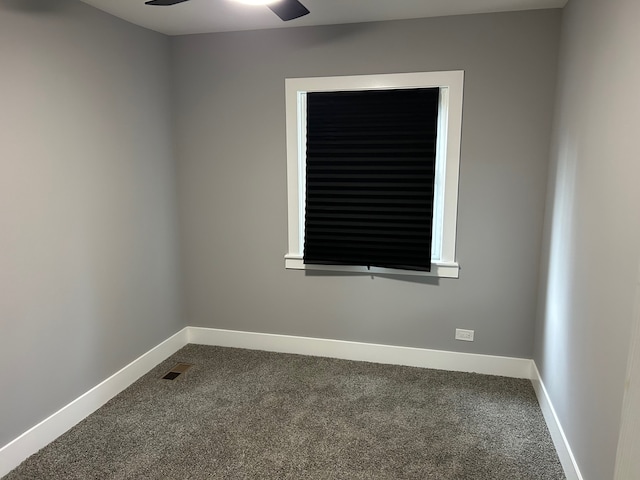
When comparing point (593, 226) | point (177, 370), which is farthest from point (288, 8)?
point (177, 370)

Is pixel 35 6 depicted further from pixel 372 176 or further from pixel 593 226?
pixel 593 226

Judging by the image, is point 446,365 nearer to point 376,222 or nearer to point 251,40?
point 376,222

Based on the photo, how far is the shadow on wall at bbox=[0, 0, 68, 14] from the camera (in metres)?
A: 2.07

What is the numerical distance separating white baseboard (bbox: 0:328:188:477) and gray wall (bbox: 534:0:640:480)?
8.81 feet

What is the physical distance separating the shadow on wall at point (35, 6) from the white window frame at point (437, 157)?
4.66 ft

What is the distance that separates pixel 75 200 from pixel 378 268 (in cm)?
203

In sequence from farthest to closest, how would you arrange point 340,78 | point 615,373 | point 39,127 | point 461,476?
point 340,78
point 39,127
point 461,476
point 615,373

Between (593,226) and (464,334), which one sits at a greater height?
(593,226)

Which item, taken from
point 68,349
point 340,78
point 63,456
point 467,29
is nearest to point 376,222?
point 340,78

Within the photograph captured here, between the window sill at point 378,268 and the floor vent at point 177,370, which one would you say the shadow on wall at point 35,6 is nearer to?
the window sill at point 378,268

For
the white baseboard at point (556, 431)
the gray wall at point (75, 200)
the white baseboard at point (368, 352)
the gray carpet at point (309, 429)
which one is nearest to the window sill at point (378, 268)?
the white baseboard at point (368, 352)

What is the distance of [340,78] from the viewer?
9.96 ft

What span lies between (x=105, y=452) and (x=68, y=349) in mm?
626

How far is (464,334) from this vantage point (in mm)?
3156
